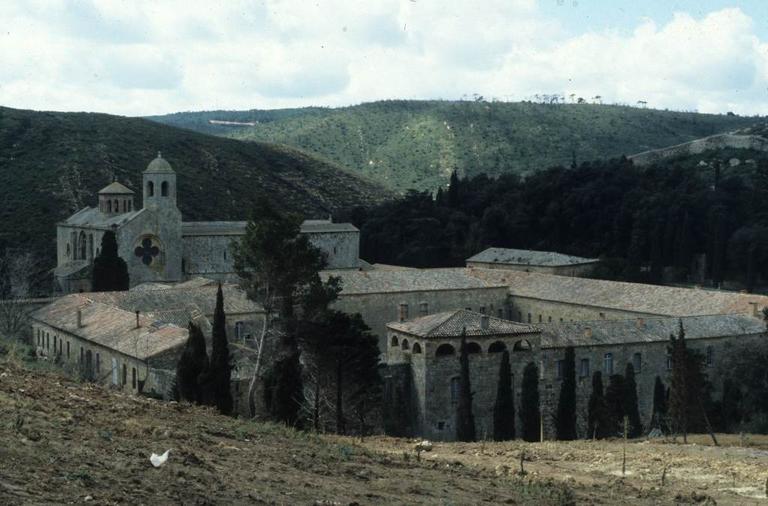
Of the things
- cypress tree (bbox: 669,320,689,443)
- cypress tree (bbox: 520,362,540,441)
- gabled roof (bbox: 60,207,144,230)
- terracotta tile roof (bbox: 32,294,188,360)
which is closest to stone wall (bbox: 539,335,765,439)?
cypress tree (bbox: 520,362,540,441)

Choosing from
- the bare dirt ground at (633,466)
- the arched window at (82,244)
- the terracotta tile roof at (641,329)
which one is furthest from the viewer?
the arched window at (82,244)

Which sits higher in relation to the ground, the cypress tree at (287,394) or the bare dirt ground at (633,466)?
the bare dirt ground at (633,466)

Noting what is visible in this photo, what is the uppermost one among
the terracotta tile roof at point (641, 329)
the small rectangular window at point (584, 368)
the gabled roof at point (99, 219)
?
the gabled roof at point (99, 219)

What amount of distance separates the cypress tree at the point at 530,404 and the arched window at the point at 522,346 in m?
0.81

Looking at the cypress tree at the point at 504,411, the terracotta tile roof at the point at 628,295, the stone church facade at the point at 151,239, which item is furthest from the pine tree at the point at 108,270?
the cypress tree at the point at 504,411

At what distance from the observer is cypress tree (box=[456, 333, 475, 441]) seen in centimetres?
4069

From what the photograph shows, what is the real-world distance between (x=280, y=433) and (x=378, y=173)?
124 meters

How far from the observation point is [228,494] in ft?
45.3

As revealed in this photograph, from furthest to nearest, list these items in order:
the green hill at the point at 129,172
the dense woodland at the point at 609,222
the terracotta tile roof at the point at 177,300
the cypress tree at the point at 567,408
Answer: the green hill at the point at 129,172, the dense woodland at the point at 609,222, the terracotta tile roof at the point at 177,300, the cypress tree at the point at 567,408

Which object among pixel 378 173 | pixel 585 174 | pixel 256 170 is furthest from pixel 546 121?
pixel 585 174

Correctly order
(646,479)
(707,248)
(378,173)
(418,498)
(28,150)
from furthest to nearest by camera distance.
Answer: (378,173)
(28,150)
(707,248)
(646,479)
(418,498)

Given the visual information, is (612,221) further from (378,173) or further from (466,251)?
(378,173)

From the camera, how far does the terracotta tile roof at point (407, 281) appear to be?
194 feet

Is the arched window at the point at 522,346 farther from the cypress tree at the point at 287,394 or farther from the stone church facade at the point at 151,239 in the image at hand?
the stone church facade at the point at 151,239
